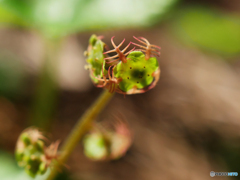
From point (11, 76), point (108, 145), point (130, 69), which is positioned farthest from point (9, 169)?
point (130, 69)

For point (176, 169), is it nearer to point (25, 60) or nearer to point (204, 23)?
point (204, 23)

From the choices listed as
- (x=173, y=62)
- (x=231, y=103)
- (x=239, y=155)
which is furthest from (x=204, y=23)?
(x=239, y=155)

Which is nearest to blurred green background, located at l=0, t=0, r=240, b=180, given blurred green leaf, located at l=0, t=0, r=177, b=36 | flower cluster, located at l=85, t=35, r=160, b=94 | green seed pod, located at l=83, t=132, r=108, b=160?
blurred green leaf, located at l=0, t=0, r=177, b=36

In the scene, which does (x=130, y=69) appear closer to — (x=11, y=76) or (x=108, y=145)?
(x=108, y=145)

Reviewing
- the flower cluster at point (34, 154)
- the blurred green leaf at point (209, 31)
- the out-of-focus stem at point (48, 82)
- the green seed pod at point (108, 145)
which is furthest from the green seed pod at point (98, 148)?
the blurred green leaf at point (209, 31)

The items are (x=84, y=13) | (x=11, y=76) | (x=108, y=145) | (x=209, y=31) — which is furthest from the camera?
(x=209, y=31)
